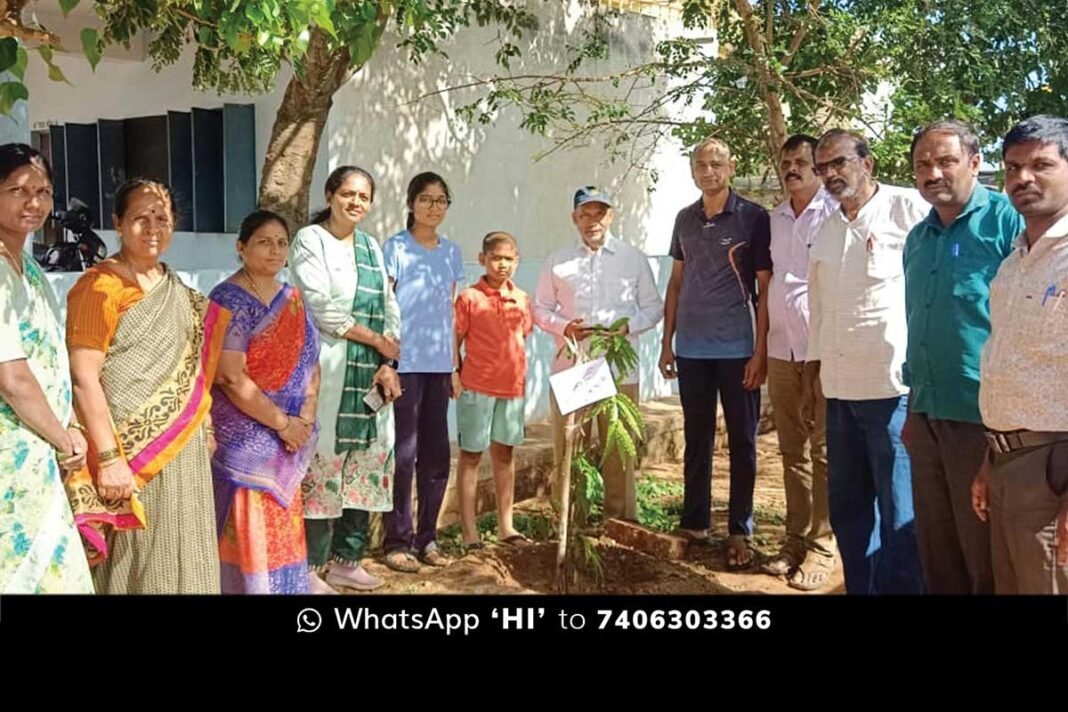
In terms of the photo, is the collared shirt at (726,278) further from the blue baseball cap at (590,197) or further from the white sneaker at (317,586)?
the white sneaker at (317,586)

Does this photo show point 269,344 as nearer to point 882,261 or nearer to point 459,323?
point 459,323

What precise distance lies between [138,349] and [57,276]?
204cm

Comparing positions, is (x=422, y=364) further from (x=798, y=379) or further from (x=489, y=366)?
(x=798, y=379)

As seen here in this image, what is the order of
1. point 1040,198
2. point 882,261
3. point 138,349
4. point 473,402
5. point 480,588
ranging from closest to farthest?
point 1040,198
point 138,349
point 882,261
point 480,588
point 473,402

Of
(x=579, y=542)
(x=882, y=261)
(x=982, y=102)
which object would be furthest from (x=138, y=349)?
(x=982, y=102)

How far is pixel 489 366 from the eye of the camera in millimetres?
5039

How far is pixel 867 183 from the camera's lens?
4078mm

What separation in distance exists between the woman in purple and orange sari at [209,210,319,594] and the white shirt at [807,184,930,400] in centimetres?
195

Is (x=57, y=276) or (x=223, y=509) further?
(x=57, y=276)

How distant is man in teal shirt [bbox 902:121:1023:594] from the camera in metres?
3.51

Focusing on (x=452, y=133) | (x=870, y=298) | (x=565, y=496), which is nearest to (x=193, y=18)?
(x=565, y=496)

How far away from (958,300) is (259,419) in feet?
7.65

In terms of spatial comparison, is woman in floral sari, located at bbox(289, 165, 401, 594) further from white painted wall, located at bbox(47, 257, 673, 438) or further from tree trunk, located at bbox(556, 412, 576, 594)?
white painted wall, located at bbox(47, 257, 673, 438)

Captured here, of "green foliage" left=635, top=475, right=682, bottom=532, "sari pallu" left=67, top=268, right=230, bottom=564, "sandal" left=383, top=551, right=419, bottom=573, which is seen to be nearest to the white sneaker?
"sandal" left=383, top=551, right=419, bottom=573
